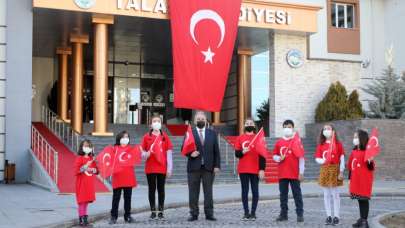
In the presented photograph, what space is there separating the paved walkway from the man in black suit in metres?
1.49

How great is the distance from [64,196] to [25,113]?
22.0 ft

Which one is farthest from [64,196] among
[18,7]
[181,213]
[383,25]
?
[383,25]

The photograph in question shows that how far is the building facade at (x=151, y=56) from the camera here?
69.6ft

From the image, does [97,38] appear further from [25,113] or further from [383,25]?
[383,25]

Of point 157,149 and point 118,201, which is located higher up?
point 157,149

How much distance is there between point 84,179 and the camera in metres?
10.5

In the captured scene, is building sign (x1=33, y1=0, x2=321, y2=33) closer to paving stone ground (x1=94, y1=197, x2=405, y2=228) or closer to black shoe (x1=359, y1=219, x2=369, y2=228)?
paving stone ground (x1=94, y1=197, x2=405, y2=228)

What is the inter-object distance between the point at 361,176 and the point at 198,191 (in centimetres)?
285

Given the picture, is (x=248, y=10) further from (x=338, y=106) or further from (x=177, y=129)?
(x=177, y=129)

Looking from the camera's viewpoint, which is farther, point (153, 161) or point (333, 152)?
point (153, 161)

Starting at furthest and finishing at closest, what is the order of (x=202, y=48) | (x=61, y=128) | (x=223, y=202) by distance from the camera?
(x=61, y=128) < (x=202, y=48) < (x=223, y=202)

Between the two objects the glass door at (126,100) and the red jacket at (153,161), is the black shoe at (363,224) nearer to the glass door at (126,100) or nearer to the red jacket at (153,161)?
the red jacket at (153,161)

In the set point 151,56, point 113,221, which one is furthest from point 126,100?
point 113,221

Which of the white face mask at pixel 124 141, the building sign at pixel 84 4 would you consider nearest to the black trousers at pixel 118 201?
the white face mask at pixel 124 141
